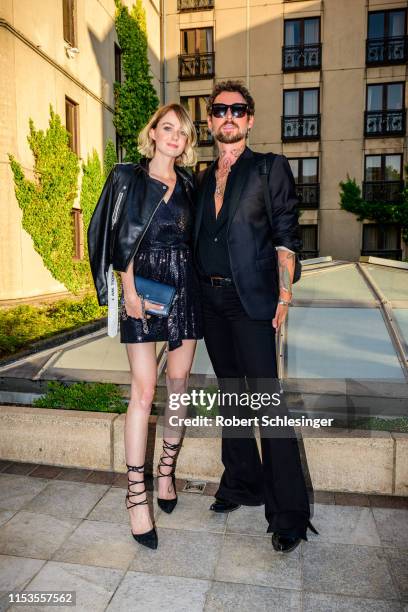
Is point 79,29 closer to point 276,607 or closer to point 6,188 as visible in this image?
point 6,188

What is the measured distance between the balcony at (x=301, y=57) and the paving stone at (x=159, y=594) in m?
23.6

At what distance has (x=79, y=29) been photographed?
14.9 metres

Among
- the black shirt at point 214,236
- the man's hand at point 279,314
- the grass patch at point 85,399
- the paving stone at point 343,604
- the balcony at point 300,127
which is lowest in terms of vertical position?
the paving stone at point 343,604

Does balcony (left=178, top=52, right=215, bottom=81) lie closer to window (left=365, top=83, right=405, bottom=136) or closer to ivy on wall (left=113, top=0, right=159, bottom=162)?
ivy on wall (left=113, top=0, right=159, bottom=162)

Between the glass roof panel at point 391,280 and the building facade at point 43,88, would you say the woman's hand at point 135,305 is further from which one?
the building facade at point 43,88

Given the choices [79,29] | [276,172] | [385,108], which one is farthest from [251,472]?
[385,108]

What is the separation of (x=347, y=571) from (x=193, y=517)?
93 cm

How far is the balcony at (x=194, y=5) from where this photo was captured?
22531 millimetres

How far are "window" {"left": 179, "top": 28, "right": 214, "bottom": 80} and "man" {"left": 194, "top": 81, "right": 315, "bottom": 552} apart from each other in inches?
877

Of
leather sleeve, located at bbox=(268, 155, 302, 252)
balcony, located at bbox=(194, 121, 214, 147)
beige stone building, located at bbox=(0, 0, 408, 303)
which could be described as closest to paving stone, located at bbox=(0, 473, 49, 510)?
leather sleeve, located at bbox=(268, 155, 302, 252)

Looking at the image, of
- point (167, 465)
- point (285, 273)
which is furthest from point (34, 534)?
point (285, 273)

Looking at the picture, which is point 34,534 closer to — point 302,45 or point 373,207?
point 373,207

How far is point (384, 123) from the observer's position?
2173cm

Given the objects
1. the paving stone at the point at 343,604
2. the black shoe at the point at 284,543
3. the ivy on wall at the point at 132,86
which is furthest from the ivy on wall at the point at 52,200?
the paving stone at the point at 343,604
